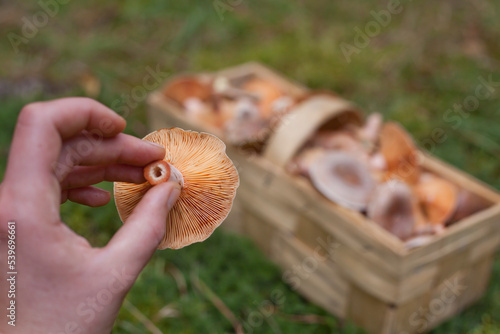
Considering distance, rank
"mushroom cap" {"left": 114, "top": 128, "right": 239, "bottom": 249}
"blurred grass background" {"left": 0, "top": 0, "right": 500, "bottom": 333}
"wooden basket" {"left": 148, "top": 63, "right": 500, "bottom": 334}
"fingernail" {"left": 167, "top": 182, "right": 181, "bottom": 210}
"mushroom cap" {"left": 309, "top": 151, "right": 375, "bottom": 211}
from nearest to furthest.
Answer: "fingernail" {"left": 167, "top": 182, "right": 181, "bottom": 210}, "mushroom cap" {"left": 114, "top": 128, "right": 239, "bottom": 249}, "wooden basket" {"left": 148, "top": 63, "right": 500, "bottom": 334}, "mushroom cap" {"left": 309, "top": 151, "right": 375, "bottom": 211}, "blurred grass background" {"left": 0, "top": 0, "right": 500, "bottom": 333}

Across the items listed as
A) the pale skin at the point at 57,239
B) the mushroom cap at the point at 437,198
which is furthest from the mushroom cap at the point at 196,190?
the mushroom cap at the point at 437,198

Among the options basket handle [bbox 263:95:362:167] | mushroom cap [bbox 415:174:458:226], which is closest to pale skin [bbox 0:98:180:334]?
basket handle [bbox 263:95:362:167]

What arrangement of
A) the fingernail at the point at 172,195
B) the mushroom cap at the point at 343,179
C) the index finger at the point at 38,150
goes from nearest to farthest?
1. the index finger at the point at 38,150
2. the fingernail at the point at 172,195
3. the mushroom cap at the point at 343,179

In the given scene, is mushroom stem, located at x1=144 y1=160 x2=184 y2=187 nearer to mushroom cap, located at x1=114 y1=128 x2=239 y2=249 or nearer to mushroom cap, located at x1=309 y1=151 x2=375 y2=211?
mushroom cap, located at x1=114 y1=128 x2=239 y2=249

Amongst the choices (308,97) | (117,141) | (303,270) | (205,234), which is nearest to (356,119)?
(308,97)

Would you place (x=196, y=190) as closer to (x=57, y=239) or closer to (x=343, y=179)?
(x=57, y=239)

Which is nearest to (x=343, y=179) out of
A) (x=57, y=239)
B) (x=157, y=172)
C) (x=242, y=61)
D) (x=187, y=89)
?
(x=187, y=89)

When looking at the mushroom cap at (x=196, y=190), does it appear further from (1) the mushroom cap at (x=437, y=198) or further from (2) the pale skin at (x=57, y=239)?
(1) the mushroom cap at (x=437, y=198)
